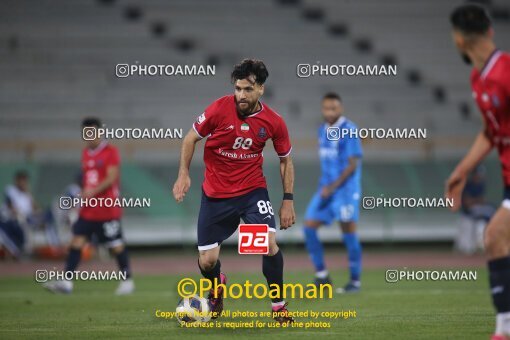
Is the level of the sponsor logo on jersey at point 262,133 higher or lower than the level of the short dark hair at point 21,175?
lower

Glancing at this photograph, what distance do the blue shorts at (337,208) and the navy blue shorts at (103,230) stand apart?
2921 millimetres

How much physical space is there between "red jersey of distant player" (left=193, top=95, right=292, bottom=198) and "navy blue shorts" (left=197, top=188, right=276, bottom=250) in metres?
0.07

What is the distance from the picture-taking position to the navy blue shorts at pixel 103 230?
45.4 ft

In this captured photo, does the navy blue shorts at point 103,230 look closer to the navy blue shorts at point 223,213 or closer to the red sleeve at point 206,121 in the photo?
the navy blue shorts at point 223,213

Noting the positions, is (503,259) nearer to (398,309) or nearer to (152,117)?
(398,309)

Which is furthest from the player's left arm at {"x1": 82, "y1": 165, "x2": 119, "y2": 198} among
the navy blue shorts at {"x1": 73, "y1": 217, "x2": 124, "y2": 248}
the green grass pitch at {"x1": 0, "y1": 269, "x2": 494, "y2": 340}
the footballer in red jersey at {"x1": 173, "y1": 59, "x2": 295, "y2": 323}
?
the footballer in red jersey at {"x1": 173, "y1": 59, "x2": 295, "y2": 323}

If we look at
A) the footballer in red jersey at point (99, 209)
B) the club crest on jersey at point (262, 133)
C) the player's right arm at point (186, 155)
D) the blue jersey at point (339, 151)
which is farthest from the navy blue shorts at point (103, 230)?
the club crest on jersey at point (262, 133)

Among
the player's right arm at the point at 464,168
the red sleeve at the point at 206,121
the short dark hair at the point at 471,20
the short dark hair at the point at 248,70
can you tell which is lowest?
the player's right arm at the point at 464,168

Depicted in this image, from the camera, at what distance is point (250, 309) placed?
10.8 m

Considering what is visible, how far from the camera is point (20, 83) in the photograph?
26.0m

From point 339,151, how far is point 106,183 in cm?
347

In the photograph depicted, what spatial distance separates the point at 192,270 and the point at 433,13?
1483 cm

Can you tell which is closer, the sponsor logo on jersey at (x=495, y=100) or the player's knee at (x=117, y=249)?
the sponsor logo on jersey at (x=495, y=100)

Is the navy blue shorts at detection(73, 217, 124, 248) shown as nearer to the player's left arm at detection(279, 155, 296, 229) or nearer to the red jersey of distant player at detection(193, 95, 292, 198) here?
the red jersey of distant player at detection(193, 95, 292, 198)
